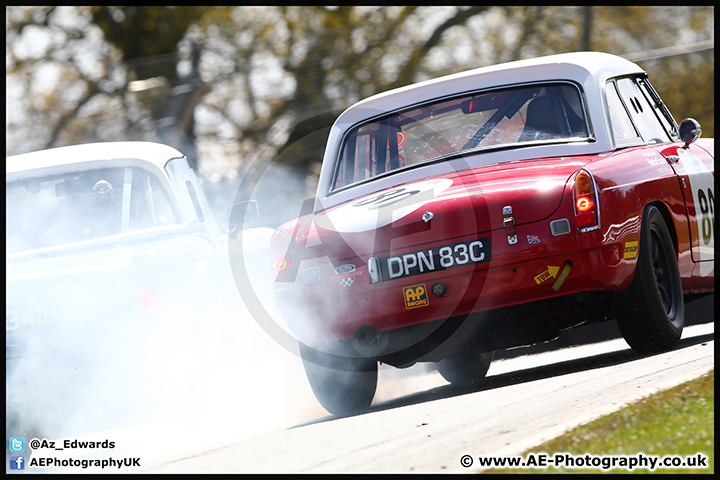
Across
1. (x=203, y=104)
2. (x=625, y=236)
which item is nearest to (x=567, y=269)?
(x=625, y=236)

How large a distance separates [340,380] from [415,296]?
0.86 m

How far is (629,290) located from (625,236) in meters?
0.30

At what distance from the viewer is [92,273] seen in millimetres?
6148

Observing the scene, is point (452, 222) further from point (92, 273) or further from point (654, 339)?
point (92, 273)

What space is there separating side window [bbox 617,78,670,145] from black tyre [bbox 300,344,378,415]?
233cm

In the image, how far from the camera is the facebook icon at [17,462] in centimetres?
536

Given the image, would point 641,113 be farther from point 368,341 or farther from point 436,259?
point 368,341

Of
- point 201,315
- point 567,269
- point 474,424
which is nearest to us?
point 474,424

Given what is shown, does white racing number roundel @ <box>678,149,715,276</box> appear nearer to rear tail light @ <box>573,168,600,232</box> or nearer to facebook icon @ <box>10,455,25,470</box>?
rear tail light @ <box>573,168,600,232</box>

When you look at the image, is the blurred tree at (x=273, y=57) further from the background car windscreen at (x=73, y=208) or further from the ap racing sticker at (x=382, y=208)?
the ap racing sticker at (x=382, y=208)

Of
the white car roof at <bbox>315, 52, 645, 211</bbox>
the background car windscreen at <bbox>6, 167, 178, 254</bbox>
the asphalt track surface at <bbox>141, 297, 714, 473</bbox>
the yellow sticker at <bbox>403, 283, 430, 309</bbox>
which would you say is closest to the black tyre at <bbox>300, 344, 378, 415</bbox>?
the asphalt track surface at <bbox>141, 297, 714, 473</bbox>

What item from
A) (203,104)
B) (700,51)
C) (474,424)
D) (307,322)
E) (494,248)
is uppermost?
(700,51)

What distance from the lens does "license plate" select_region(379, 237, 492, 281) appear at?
5.21 meters

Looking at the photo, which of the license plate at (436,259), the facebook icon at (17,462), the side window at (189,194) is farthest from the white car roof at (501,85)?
the facebook icon at (17,462)
